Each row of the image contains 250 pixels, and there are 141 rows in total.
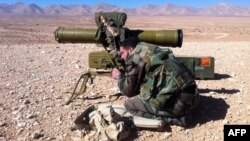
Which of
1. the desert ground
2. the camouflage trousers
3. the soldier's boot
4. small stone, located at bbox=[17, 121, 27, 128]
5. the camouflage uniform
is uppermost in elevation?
the camouflage uniform

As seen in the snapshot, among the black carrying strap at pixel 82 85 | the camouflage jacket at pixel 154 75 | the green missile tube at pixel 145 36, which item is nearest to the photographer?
the camouflage jacket at pixel 154 75

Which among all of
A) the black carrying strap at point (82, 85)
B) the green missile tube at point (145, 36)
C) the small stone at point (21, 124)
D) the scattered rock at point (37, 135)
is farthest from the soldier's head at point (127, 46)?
the small stone at point (21, 124)

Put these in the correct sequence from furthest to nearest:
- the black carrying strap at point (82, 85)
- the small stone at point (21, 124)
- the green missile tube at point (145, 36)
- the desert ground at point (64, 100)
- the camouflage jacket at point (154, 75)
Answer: the black carrying strap at point (82, 85) < the green missile tube at point (145, 36) < the small stone at point (21, 124) < the desert ground at point (64, 100) < the camouflage jacket at point (154, 75)

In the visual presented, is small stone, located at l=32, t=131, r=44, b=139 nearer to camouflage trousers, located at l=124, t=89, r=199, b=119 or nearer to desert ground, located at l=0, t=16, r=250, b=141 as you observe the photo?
desert ground, located at l=0, t=16, r=250, b=141

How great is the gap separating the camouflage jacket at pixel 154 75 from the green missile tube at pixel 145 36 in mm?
851

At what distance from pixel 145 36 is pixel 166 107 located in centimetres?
135

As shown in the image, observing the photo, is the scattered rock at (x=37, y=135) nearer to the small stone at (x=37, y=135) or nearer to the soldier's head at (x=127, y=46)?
the small stone at (x=37, y=135)

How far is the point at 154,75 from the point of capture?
16.2 feet

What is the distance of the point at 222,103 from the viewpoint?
5.93 metres

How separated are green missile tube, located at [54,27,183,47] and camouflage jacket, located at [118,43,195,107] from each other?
851 millimetres

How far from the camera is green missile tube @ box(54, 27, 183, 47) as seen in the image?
596 centimetres

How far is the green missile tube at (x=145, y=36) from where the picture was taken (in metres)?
5.96

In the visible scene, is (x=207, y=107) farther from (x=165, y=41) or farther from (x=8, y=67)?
(x=8, y=67)

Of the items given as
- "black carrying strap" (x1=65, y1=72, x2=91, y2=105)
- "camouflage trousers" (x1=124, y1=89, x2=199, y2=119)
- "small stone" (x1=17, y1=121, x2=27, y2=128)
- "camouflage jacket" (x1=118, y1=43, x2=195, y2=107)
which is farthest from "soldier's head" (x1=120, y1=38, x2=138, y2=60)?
"small stone" (x1=17, y1=121, x2=27, y2=128)
